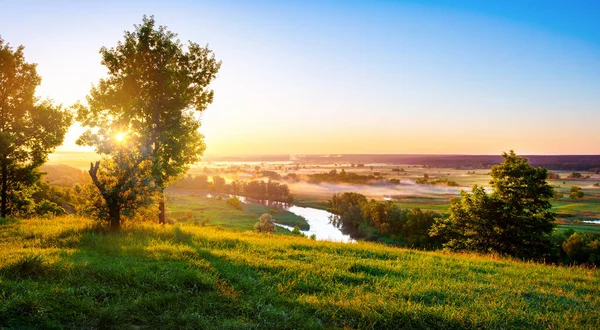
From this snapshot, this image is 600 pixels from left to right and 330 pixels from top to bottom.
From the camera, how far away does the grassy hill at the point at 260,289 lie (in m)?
6.12

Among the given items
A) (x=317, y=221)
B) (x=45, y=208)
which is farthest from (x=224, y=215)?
(x=45, y=208)

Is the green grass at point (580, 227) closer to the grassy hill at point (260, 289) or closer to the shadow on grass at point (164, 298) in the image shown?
the grassy hill at point (260, 289)

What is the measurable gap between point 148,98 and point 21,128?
11.1 metres

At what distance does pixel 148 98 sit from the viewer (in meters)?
21.1

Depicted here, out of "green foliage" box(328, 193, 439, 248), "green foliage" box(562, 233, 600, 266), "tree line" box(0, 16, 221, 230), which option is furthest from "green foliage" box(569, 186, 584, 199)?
"tree line" box(0, 16, 221, 230)

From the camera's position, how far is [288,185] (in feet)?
584

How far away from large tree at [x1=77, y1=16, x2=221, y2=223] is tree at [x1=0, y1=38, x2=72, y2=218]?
15.7 ft

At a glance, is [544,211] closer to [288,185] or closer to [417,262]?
[417,262]

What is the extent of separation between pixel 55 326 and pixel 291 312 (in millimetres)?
4215

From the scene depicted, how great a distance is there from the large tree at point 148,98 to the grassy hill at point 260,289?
34.1 ft

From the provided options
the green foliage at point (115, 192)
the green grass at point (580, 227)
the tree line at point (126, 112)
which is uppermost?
the tree line at point (126, 112)

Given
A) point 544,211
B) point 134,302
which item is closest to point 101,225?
point 134,302

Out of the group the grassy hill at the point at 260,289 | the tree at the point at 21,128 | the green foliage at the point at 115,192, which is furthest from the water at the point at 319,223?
the grassy hill at the point at 260,289

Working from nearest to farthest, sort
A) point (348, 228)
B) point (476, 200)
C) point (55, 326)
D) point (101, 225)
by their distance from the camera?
point (55, 326) < point (101, 225) < point (476, 200) < point (348, 228)
